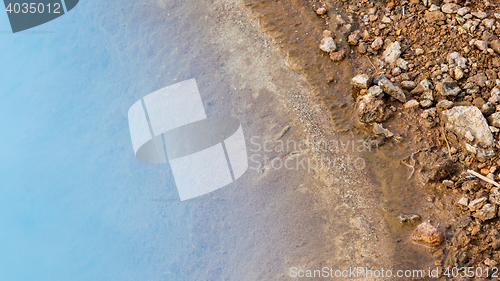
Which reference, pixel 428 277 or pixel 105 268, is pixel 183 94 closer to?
pixel 105 268

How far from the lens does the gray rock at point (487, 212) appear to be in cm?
241

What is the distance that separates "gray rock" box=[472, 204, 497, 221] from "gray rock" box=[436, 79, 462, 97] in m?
0.97

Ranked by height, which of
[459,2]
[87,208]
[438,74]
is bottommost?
[87,208]

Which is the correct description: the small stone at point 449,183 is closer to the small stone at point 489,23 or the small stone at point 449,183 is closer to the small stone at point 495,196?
the small stone at point 495,196

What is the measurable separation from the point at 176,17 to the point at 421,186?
305 centimetres

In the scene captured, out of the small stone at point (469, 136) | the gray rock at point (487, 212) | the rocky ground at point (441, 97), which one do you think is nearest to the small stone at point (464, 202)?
the rocky ground at point (441, 97)

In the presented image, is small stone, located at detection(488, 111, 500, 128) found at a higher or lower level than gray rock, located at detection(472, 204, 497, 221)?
higher

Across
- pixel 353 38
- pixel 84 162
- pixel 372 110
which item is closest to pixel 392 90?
pixel 372 110

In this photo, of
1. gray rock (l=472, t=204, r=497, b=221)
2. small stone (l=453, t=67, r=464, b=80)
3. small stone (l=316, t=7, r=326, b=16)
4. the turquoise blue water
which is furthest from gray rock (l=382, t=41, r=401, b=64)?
the turquoise blue water

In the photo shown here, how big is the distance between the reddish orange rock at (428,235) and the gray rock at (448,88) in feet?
3.77

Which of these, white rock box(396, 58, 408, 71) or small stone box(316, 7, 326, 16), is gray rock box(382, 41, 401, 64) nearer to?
white rock box(396, 58, 408, 71)

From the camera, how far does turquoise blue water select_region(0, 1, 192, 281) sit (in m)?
2.91

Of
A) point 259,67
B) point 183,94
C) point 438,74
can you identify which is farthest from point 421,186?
point 183,94

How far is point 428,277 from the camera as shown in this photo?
2.48 metres
